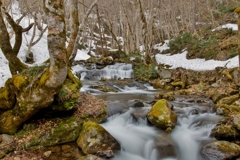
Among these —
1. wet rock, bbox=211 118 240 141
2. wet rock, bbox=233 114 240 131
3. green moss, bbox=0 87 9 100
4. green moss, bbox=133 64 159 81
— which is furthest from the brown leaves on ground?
green moss, bbox=133 64 159 81

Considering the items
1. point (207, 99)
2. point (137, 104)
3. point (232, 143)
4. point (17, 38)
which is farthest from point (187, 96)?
point (17, 38)

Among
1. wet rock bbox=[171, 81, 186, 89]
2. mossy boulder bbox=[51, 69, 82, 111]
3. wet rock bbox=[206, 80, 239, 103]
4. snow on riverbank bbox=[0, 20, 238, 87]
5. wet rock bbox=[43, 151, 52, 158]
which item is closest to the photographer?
wet rock bbox=[43, 151, 52, 158]

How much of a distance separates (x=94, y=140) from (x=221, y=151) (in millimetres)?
3101

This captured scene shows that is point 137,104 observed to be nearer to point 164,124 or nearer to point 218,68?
point 164,124

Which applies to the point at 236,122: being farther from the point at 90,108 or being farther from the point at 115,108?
the point at 90,108

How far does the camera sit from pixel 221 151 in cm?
500

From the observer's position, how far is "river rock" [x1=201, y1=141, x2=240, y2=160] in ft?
16.1

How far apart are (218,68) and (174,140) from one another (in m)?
7.67

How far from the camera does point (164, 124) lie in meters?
6.38

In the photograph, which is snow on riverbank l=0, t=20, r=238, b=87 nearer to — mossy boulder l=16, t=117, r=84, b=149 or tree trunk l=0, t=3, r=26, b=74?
tree trunk l=0, t=3, r=26, b=74

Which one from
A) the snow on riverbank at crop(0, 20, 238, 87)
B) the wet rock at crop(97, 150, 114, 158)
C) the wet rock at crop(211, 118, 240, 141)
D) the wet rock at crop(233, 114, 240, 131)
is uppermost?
the snow on riverbank at crop(0, 20, 238, 87)

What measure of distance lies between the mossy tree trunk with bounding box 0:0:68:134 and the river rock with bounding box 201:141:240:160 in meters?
4.08

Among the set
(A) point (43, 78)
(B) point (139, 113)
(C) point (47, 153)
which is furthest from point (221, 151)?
(A) point (43, 78)

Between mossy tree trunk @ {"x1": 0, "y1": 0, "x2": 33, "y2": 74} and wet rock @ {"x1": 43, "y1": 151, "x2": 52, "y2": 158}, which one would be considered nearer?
wet rock @ {"x1": 43, "y1": 151, "x2": 52, "y2": 158}
